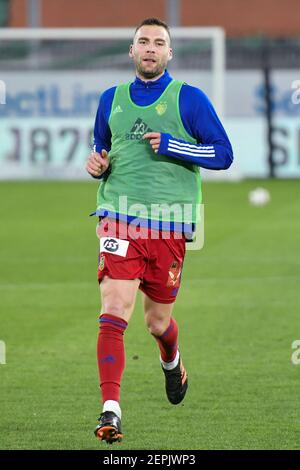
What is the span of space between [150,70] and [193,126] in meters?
0.38

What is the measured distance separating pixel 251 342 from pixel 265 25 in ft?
91.5

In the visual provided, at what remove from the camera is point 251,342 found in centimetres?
976

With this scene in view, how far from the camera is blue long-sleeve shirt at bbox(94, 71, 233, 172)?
7016 mm

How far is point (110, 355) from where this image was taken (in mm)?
6707

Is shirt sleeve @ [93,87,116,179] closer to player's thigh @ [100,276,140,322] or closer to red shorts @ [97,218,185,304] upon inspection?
red shorts @ [97,218,185,304]

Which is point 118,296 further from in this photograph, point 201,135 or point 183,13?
point 183,13

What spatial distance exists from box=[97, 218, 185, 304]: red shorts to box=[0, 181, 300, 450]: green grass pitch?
2.42ft

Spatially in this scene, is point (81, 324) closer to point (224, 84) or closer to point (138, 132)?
point (138, 132)

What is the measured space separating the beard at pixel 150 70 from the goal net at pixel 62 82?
17.2m

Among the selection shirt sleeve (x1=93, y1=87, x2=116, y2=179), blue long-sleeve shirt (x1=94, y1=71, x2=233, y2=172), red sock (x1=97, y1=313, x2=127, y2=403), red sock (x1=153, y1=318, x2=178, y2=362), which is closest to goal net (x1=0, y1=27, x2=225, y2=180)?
red sock (x1=153, y1=318, x2=178, y2=362)
